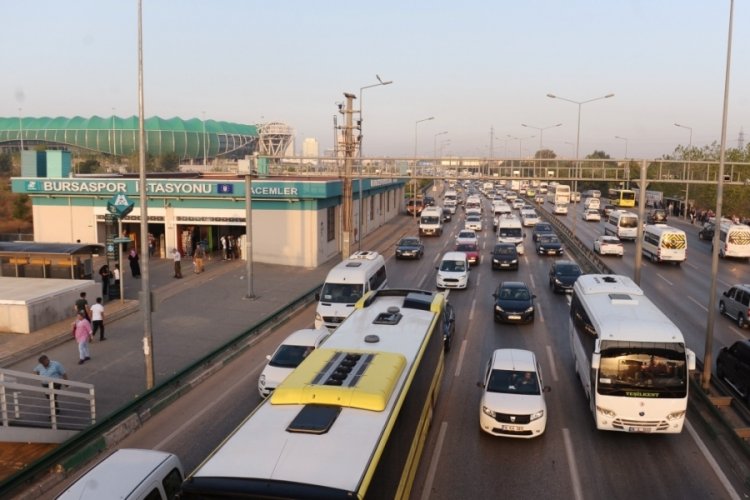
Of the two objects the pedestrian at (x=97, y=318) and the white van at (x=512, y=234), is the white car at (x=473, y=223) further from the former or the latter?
the pedestrian at (x=97, y=318)

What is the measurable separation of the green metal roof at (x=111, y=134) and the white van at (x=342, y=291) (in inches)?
4196

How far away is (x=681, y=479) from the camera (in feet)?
37.9

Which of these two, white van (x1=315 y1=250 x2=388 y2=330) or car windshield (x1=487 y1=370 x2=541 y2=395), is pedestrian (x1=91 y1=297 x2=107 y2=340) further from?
car windshield (x1=487 y1=370 x2=541 y2=395)

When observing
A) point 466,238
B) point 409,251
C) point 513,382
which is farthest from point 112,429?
point 466,238

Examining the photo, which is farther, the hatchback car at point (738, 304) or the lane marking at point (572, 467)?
the hatchback car at point (738, 304)

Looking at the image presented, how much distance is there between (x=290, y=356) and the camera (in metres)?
15.8

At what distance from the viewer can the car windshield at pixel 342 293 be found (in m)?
21.4

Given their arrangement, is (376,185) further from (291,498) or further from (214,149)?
(214,149)

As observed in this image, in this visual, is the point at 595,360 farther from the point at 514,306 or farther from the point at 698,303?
the point at 698,303

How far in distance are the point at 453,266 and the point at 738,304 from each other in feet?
38.5

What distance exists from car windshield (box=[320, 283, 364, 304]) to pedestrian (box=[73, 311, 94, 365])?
7263mm

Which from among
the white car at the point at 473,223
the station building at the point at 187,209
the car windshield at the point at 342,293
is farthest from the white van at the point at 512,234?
the car windshield at the point at 342,293

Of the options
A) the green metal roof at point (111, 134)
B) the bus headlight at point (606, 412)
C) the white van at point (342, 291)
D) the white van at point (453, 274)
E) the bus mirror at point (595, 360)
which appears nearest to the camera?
the bus headlight at point (606, 412)

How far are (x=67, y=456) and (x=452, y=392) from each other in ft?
28.3
